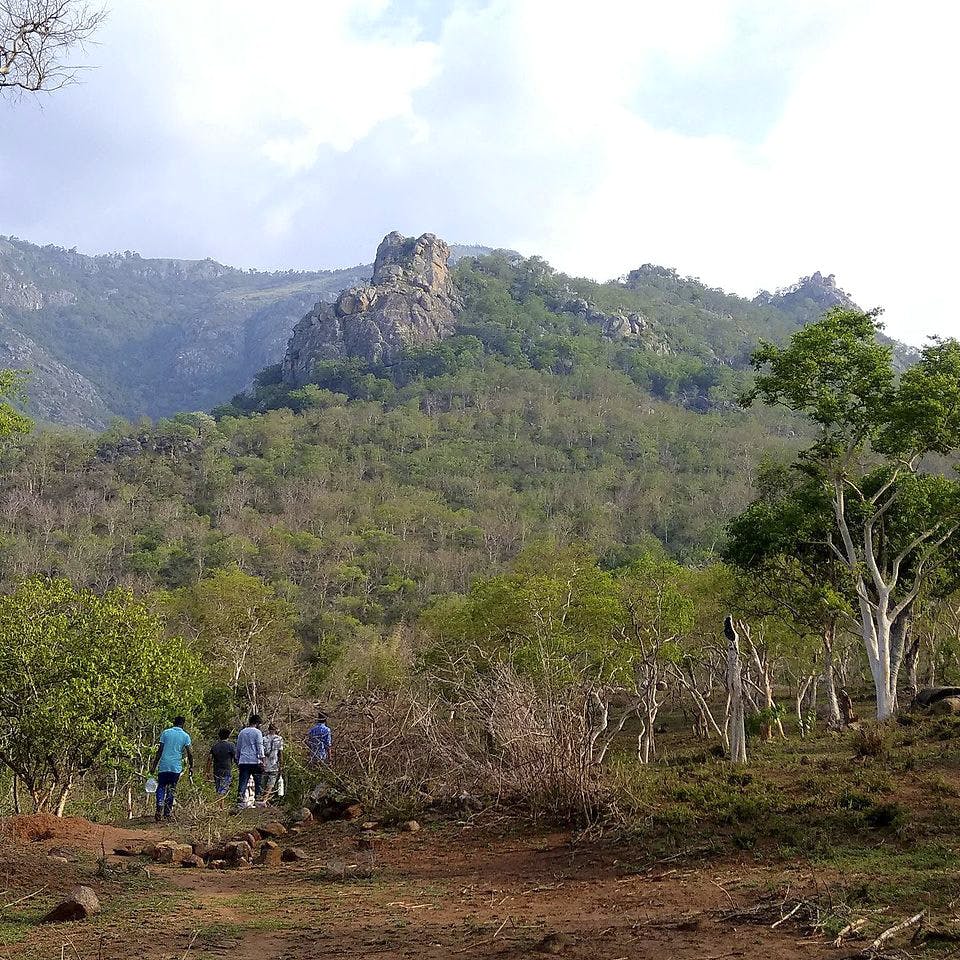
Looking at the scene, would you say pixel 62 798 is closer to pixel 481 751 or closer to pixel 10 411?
pixel 10 411

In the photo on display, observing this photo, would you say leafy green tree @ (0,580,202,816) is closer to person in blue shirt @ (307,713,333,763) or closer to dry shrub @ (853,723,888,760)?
person in blue shirt @ (307,713,333,763)

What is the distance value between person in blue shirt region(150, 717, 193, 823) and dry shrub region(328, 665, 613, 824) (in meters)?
2.11

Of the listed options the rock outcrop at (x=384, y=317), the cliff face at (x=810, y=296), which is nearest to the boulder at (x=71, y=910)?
the rock outcrop at (x=384, y=317)

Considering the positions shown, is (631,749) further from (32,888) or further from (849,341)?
(32,888)

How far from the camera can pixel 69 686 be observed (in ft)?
36.3

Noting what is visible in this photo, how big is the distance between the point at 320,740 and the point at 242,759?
1.43 m

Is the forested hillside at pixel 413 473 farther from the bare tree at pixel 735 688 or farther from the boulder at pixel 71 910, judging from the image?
the boulder at pixel 71 910

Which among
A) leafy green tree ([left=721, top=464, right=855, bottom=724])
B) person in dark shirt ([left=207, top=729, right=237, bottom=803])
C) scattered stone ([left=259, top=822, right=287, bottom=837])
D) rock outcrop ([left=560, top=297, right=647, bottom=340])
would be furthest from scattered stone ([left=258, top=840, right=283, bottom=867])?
rock outcrop ([left=560, top=297, right=647, bottom=340])

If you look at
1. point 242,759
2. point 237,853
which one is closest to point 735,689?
point 237,853

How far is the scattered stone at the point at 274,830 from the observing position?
10195 mm

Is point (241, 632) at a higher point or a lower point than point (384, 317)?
lower

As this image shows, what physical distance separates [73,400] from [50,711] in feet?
517

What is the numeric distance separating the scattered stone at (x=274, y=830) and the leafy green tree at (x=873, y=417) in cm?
926

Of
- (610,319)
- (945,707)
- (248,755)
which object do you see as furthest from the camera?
(610,319)
